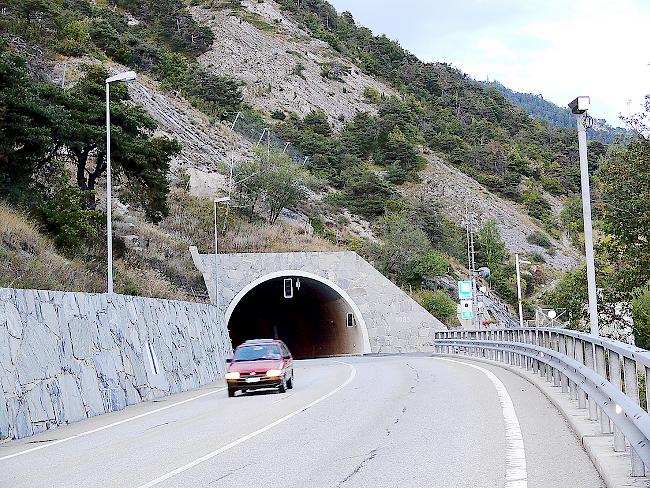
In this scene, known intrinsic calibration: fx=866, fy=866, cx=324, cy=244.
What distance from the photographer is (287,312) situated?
2749 inches

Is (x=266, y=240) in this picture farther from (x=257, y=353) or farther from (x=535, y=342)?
(x=535, y=342)

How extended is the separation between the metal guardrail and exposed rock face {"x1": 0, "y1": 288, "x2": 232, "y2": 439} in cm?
1006

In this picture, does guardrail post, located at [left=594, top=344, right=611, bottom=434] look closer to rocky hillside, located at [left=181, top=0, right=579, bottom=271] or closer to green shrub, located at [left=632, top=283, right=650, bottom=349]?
green shrub, located at [left=632, top=283, right=650, bottom=349]

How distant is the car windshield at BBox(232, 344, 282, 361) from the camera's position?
23969mm

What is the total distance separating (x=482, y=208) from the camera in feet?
338

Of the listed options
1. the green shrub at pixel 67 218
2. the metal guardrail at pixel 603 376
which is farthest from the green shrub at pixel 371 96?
the metal guardrail at pixel 603 376

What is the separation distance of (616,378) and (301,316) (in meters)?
60.2

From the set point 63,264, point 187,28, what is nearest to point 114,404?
point 63,264

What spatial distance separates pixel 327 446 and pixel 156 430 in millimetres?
4874

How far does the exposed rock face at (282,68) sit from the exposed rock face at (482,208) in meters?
24.2

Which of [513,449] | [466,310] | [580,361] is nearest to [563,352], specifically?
[580,361]

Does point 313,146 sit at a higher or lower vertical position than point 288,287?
higher

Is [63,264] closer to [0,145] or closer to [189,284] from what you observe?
[0,145]

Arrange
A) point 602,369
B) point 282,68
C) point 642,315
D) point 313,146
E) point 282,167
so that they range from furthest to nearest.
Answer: point 282,68 → point 313,146 → point 282,167 → point 642,315 → point 602,369
